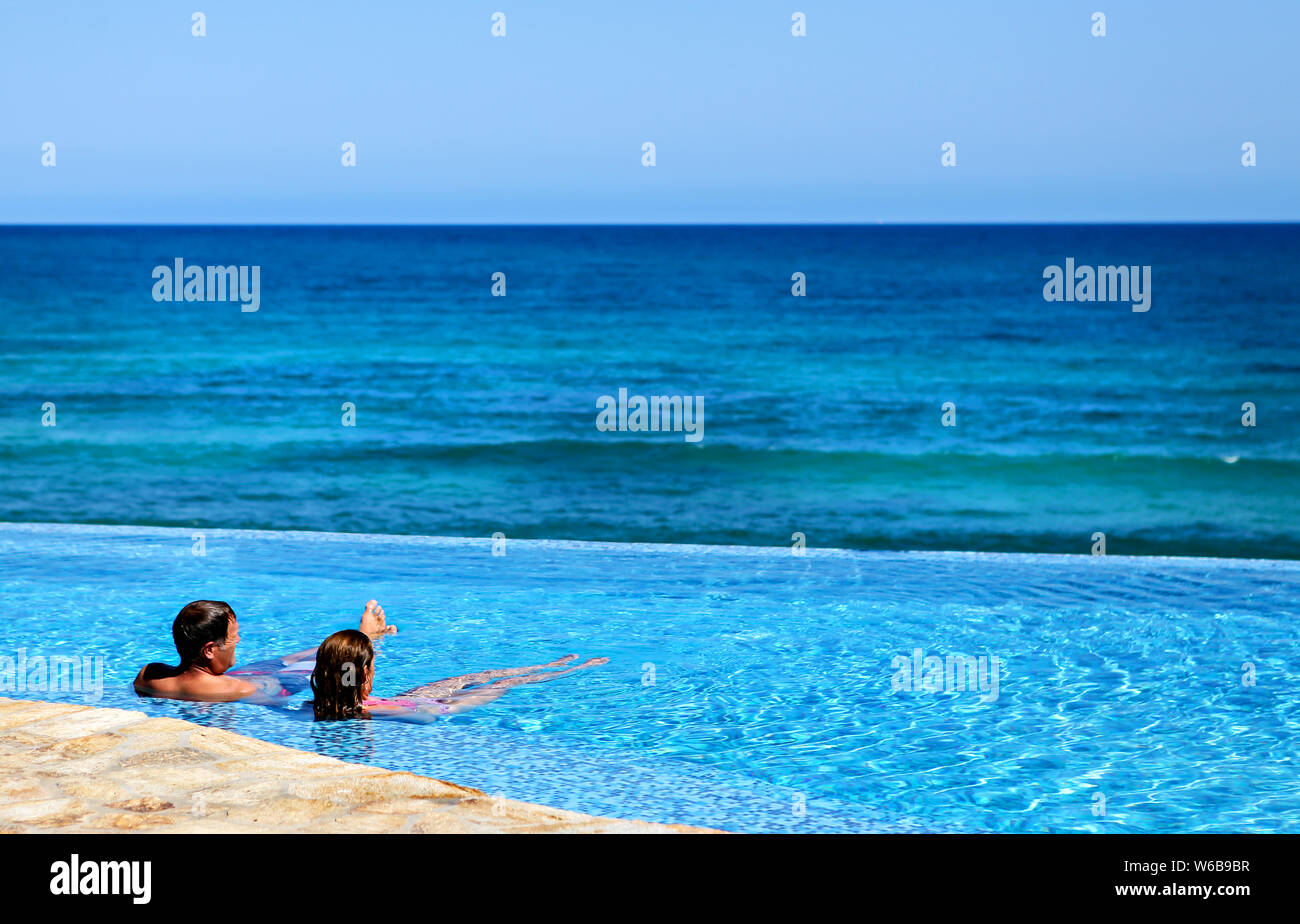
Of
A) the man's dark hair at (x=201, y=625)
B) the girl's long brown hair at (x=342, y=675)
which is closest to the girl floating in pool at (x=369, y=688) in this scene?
the girl's long brown hair at (x=342, y=675)

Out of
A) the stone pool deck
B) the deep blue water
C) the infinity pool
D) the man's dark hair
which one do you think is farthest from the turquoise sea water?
the stone pool deck

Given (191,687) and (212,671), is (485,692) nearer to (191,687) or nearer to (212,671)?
(212,671)

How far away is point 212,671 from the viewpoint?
789 cm

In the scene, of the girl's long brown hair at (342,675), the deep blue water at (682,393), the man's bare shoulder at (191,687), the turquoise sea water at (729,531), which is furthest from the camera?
the deep blue water at (682,393)

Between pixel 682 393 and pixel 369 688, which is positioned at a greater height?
pixel 682 393

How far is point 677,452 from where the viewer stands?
2266 centimetres

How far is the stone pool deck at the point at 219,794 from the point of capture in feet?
17.1

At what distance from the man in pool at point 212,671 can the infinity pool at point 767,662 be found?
0.13m

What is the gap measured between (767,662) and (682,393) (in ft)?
73.7

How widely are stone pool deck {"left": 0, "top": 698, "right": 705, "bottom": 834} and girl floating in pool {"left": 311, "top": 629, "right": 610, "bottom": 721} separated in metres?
0.77

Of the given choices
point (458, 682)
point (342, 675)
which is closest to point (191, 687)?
point (342, 675)

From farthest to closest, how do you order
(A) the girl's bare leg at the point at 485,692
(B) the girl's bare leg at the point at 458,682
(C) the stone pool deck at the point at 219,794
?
(B) the girl's bare leg at the point at 458,682, (A) the girl's bare leg at the point at 485,692, (C) the stone pool deck at the point at 219,794

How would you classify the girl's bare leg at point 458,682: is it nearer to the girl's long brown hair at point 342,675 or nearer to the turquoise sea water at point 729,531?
the turquoise sea water at point 729,531

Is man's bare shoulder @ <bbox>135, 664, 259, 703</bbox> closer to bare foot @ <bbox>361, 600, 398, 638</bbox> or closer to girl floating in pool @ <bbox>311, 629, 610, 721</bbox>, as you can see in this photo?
girl floating in pool @ <bbox>311, 629, 610, 721</bbox>
